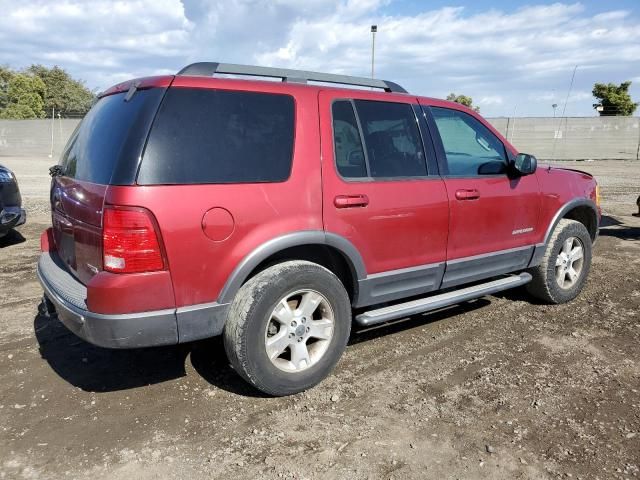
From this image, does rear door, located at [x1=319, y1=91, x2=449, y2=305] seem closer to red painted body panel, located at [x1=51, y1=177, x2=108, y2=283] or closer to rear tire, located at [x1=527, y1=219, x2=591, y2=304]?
red painted body panel, located at [x1=51, y1=177, x2=108, y2=283]

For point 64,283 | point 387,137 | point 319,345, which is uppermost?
point 387,137

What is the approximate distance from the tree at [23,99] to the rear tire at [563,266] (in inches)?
2057

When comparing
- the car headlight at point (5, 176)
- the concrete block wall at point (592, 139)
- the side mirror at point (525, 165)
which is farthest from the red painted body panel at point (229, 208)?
the concrete block wall at point (592, 139)

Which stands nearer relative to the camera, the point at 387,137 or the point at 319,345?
the point at 319,345

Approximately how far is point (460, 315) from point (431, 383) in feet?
4.77

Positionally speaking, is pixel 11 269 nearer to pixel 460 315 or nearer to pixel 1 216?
pixel 1 216

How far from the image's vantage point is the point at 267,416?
10.2 feet

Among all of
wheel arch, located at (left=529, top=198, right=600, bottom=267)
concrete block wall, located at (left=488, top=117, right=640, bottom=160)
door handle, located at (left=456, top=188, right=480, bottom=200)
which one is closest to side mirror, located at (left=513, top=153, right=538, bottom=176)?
door handle, located at (left=456, top=188, right=480, bottom=200)

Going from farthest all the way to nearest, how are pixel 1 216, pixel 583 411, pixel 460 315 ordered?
1. pixel 1 216
2. pixel 460 315
3. pixel 583 411

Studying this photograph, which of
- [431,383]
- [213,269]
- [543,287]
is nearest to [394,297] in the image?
[431,383]

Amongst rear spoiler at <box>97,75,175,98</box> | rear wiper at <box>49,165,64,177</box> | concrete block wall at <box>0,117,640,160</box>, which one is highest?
concrete block wall at <box>0,117,640,160</box>

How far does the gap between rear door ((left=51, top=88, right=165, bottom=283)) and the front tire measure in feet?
2.83

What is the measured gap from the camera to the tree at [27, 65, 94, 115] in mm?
55562

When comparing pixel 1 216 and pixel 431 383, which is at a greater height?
pixel 1 216
